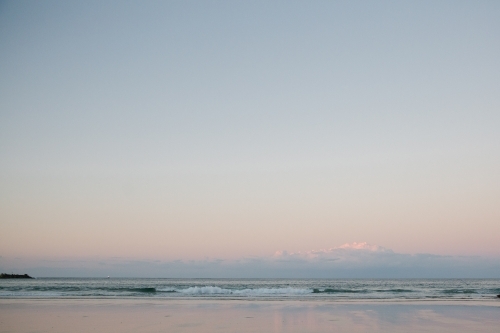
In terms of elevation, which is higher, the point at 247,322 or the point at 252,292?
the point at 247,322

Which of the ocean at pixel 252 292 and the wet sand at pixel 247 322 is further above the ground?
the wet sand at pixel 247 322

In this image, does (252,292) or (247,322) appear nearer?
(247,322)

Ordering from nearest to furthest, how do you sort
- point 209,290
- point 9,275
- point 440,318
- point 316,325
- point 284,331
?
1. point 284,331
2. point 316,325
3. point 440,318
4. point 209,290
5. point 9,275

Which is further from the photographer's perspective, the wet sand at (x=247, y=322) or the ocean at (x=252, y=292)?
the ocean at (x=252, y=292)

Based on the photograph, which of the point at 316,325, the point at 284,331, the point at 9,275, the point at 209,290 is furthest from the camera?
the point at 9,275

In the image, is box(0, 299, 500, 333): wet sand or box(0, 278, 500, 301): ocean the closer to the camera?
box(0, 299, 500, 333): wet sand

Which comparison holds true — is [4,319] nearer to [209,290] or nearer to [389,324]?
[389,324]

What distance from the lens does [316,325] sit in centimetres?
1453

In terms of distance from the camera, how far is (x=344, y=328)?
45.9ft

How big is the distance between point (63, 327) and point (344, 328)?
9402 millimetres

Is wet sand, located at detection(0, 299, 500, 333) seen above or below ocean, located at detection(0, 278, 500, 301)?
above

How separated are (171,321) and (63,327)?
375 cm

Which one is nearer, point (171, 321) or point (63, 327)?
point (63, 327)

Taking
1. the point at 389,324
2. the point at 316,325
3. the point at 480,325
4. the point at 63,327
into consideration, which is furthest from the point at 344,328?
the point at 63,327
